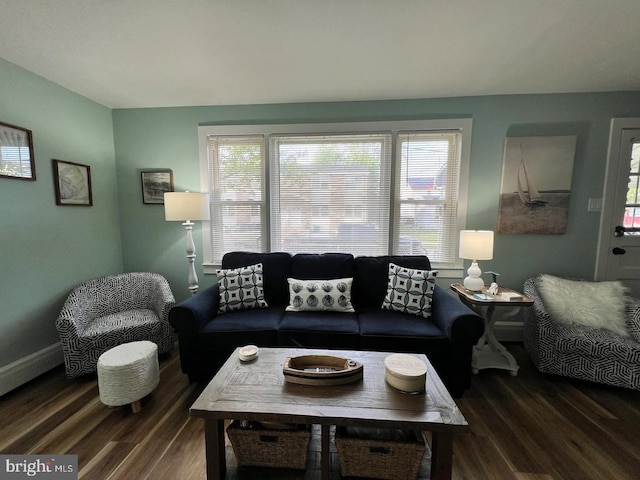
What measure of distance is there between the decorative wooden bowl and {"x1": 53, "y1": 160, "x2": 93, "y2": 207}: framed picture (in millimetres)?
2558

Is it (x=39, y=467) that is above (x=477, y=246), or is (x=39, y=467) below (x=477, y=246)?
below

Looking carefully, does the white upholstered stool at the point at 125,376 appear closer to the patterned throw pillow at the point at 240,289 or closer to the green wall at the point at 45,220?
the patterned throw pillow at the point at 240,289

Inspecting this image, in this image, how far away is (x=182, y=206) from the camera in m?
2.41

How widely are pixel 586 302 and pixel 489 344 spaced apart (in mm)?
853

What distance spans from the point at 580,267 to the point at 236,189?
3.61 m

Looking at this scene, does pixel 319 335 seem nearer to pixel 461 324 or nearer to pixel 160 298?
pixel 461 324

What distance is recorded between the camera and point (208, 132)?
2.75 m

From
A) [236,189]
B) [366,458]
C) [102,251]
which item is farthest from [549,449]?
[102,251]

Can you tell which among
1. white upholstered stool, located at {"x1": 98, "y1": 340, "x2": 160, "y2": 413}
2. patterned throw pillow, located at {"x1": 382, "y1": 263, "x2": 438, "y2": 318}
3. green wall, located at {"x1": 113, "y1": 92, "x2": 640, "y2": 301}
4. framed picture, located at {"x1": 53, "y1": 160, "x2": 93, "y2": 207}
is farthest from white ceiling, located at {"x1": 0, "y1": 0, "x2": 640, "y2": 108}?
white upholstered stool, located at {"x1": 98, "y1": 340, "x2": 160, "y2": 413}

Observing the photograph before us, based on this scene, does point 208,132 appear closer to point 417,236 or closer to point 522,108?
point 417,236

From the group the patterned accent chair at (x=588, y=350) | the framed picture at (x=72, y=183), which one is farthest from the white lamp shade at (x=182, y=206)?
the patterned accent chair at (x=588, y=350)

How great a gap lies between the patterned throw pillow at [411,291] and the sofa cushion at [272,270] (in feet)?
3.15

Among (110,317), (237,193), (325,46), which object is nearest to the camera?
(325,46)

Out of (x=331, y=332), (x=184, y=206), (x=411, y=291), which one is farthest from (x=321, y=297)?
(x=184, y=206)
